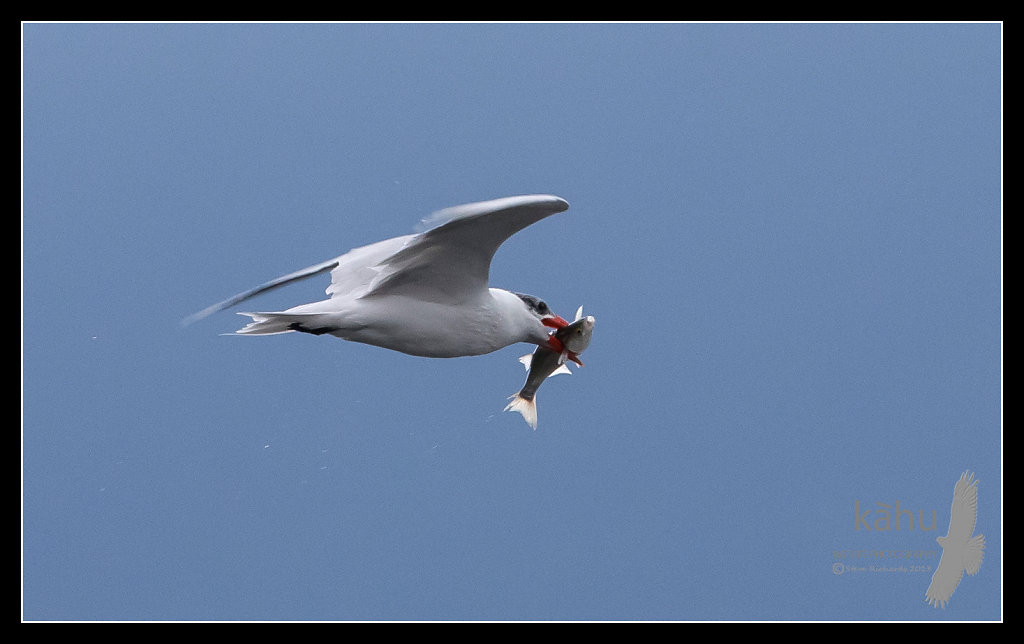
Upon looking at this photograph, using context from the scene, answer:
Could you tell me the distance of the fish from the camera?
16.7 ft

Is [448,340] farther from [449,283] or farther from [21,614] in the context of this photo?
[21,614]

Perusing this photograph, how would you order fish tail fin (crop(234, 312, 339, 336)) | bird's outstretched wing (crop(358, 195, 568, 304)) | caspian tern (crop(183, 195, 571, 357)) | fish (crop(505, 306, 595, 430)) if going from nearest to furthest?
bird's outstretched wing (crop(358, 195, 568, 304)) < caspian tern (crop(183, 195, 571, 357)) < fish tail fin (crop(234, 312, 339, 336)) < fish (crop(505, 306, 595, 430))

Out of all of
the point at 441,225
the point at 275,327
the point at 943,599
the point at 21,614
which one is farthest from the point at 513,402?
the point at 21,614

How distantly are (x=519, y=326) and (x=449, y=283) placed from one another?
18.2 inches

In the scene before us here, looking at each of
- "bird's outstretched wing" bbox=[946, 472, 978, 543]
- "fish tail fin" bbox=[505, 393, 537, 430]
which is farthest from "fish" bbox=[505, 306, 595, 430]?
"bird's outstretched wing" bbox=[946, 472, 978, 543]

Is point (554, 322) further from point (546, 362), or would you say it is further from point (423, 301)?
point (423, 301)

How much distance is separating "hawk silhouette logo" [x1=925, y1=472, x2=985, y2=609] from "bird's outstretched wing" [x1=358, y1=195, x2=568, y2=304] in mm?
2608

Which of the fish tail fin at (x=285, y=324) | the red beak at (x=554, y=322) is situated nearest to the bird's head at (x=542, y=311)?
the red beak at (x=554, y=322)

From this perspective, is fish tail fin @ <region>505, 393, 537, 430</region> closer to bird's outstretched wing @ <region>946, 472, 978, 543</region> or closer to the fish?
the fish

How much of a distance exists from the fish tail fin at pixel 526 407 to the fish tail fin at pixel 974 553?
87.3 inches

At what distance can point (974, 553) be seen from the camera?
18.5 ft

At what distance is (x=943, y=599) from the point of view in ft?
18.0

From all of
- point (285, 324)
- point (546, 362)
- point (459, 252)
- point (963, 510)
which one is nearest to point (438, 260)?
point (459, 252)

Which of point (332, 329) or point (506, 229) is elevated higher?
point (506, 229)
